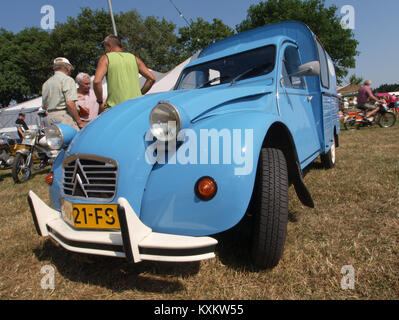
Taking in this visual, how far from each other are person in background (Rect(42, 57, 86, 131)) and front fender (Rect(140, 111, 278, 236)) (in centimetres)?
277

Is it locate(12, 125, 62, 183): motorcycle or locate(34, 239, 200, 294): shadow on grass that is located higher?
locate(12, 125, 62, 183): motorcycle

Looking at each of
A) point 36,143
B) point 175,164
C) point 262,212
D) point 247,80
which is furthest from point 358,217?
point 36,143

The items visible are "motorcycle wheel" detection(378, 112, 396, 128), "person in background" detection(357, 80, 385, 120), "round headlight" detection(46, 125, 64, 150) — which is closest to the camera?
"round headlight" detection(46, 125, 64, 150)

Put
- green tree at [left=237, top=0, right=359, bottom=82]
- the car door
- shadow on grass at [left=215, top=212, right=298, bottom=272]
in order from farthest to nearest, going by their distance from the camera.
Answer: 1. green tree at [left=237, top=0, right=359, bottom=82]
2. the car door
3. shadow on grass at [left=215, top=212, right=298, bottom=272]

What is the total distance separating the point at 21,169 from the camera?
17.3ft

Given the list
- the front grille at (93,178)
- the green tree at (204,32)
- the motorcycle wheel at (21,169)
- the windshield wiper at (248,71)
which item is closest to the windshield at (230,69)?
the windshield wiper at (248,71)

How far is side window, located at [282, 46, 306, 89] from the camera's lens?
8.11 feet

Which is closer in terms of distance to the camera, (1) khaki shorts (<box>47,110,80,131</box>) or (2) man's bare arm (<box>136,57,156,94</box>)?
(2) man's bare arm (<box>136,57,156,94</box>)

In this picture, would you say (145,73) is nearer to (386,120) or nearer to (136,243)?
(136,243)

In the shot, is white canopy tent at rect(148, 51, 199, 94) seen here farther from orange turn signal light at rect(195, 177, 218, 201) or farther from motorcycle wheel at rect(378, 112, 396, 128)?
orange turn signal light at rect(195, 177, 218, 201)

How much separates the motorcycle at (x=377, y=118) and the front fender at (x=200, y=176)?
1014cm

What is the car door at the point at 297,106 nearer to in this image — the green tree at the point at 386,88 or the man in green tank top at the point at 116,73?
the man in green tank top at the point at 116,73

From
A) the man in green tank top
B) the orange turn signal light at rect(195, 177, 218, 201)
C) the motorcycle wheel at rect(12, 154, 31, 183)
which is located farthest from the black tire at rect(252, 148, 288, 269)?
the motorcycle wheel at rect(12, 154, 31, 183)

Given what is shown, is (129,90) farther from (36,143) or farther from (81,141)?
(36,143)
